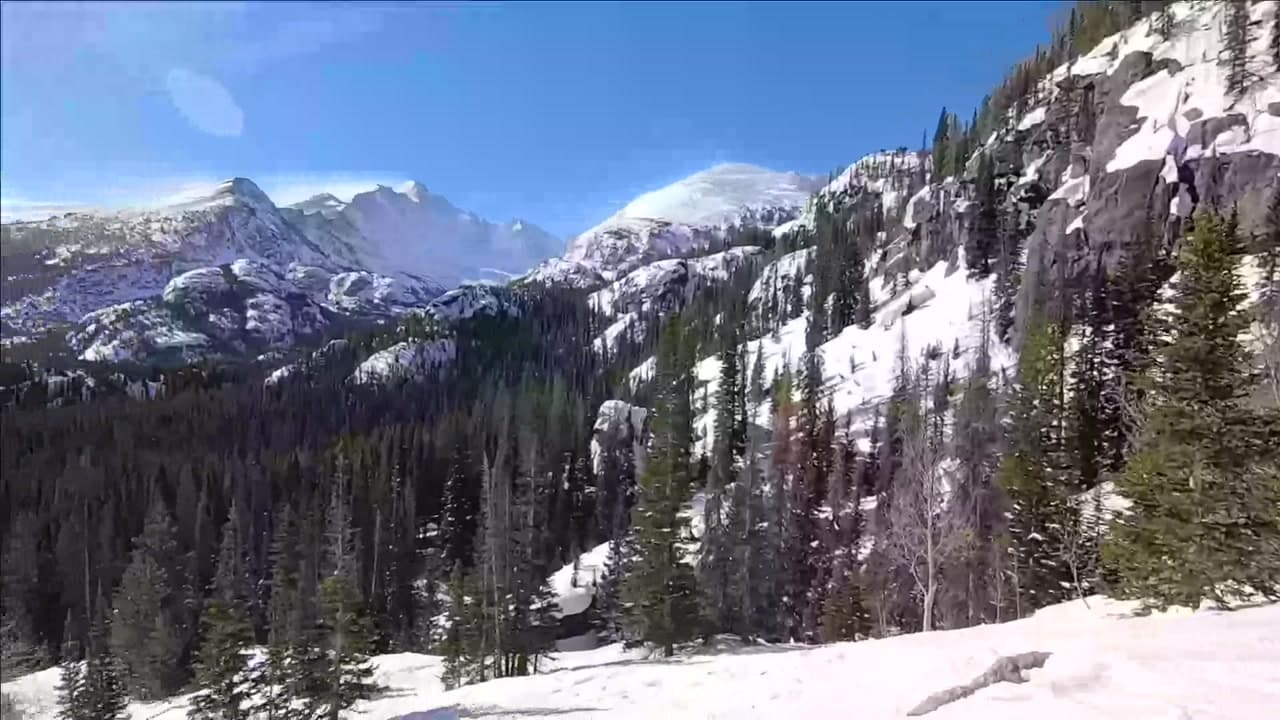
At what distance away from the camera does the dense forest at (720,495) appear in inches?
712

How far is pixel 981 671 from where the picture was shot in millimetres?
12695

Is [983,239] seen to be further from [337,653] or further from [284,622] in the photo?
[337,653]

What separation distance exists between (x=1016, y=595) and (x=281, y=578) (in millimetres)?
51915

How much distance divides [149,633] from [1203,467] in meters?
59.4

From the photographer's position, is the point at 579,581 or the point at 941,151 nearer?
the point at 579,581

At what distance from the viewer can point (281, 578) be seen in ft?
189

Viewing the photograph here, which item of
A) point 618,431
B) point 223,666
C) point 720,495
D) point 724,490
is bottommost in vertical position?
point 223,666

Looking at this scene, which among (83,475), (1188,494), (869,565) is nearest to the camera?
(1188,494)

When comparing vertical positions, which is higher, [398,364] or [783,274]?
[783,274]

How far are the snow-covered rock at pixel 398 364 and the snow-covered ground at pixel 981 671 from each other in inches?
6464

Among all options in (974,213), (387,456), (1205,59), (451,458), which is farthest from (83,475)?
(1205,59)

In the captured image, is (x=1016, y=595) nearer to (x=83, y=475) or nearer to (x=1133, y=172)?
(x=1133, y=172)

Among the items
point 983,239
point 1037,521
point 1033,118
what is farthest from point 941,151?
point 1037,521

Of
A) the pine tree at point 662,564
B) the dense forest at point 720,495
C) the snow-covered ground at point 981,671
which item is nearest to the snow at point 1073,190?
the dense forest at point 720,495
